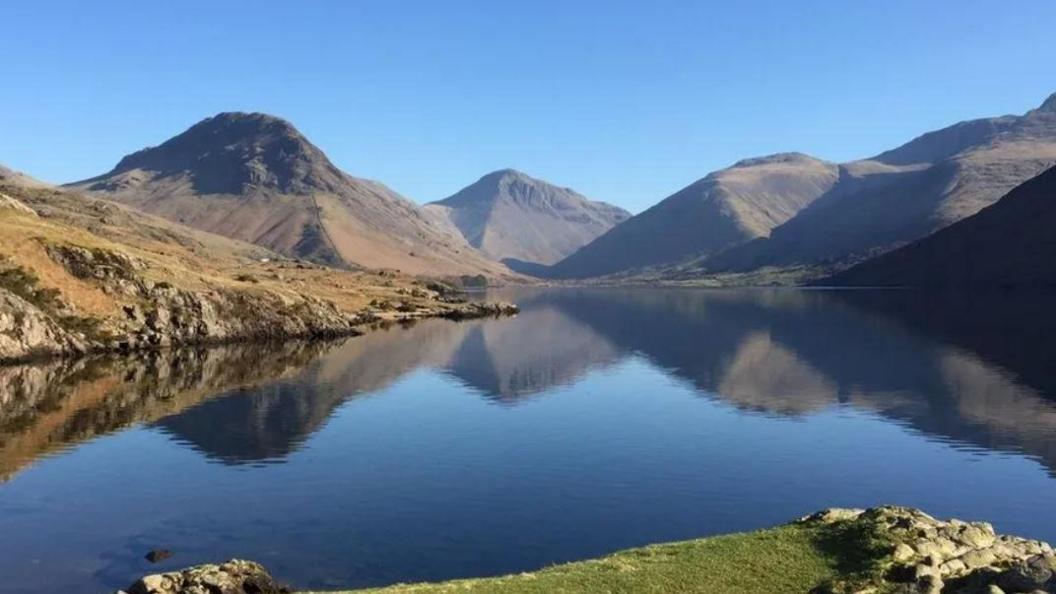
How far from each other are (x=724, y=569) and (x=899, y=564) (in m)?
7.46

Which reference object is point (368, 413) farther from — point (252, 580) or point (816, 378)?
point (816, 378)

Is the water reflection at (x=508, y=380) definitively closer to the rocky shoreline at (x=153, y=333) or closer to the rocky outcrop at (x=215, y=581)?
the rocky shoreline at (x=153, y=333)

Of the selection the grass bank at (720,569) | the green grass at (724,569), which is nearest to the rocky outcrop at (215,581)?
the grass bank at (720,569)

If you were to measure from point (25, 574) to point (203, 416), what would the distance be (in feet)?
159

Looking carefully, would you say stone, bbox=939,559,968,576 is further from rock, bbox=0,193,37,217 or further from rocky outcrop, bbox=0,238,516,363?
rock, bbox=0,193,37,217

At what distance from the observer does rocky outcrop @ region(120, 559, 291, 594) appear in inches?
1380

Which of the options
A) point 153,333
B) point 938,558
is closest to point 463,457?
point 938,558

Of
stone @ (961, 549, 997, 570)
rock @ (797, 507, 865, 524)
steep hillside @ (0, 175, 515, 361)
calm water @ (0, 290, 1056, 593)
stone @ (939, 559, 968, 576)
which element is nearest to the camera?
stone @ (939, 559, 968, 576)

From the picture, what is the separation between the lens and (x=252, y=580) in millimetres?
38031

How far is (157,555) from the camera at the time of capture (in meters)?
45.7

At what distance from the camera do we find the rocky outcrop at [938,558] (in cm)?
2930

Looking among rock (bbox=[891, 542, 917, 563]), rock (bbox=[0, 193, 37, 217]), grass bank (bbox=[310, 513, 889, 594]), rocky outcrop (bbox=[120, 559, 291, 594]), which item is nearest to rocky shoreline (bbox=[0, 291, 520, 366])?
rock (bbox=[0, 193, 37, 217])

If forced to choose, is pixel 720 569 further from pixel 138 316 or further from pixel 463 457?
pixel 138 316

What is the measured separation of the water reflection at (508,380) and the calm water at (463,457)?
634 mm
